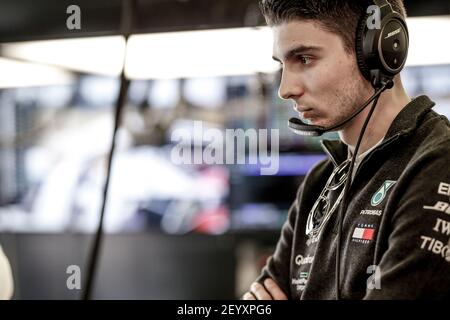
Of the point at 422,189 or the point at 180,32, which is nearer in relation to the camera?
the point at 422,189

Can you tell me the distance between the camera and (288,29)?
1.00 meters

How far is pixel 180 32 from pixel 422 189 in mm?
2772

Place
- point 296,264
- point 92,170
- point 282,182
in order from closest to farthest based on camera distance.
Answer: point 296,264 → point 282,182 → point 92,170

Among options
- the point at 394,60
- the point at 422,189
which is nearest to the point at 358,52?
the point at 394,60

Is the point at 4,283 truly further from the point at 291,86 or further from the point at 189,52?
the point at 189,52

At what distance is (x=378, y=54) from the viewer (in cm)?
94

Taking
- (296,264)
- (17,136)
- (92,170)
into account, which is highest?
(17,136)

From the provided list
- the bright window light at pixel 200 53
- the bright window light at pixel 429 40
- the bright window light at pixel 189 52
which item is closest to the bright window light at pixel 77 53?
the bright window light at pixel 189 52

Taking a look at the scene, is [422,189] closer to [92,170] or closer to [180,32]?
[180,32]

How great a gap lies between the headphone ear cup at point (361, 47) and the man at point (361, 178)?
1cm

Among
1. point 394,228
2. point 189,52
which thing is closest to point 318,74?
point 394,228

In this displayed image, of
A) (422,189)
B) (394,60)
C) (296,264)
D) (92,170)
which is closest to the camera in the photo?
(422,189)

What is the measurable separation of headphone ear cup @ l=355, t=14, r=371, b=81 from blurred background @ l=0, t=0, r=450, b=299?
2337mm

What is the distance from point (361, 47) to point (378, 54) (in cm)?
4
